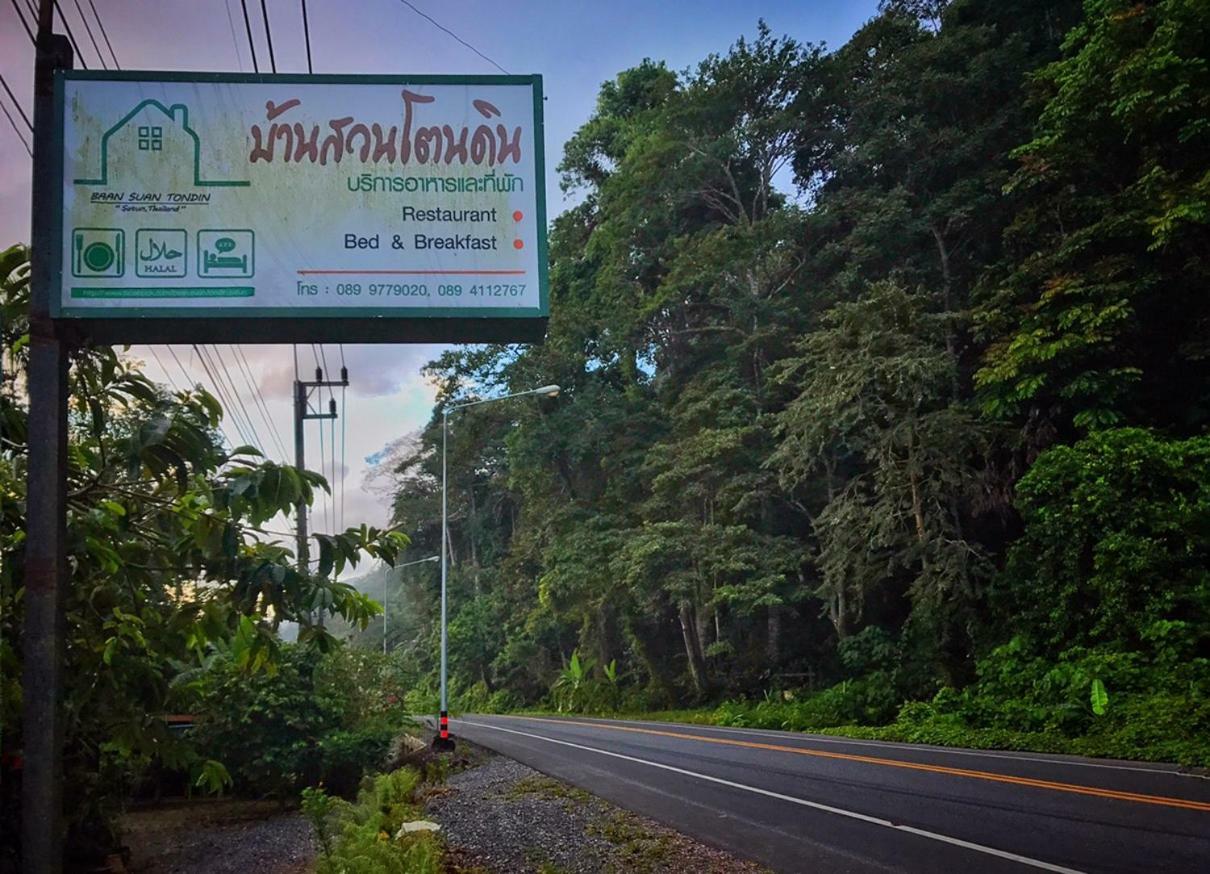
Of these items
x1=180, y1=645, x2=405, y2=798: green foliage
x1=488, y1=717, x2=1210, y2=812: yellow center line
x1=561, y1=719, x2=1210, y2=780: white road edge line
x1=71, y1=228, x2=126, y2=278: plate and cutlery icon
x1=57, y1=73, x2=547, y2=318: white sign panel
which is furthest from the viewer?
x1=180, y1=645, x2=405, y2=798: green foliage

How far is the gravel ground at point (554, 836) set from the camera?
8.45 metres

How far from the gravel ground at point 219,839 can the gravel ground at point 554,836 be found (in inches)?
70.0

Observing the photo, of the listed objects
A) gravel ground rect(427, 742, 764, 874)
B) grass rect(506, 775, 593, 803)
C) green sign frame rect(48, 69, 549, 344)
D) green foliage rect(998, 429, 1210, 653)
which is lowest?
grass rect(506, 775, 593, 803)

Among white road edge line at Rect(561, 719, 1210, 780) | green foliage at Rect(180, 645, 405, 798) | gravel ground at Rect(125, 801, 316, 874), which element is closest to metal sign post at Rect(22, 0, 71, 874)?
gravel ground at Rect(125, 801, 316, 874)

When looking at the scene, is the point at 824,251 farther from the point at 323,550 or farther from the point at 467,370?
the point at 323,550

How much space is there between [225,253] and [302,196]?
24.8 inches

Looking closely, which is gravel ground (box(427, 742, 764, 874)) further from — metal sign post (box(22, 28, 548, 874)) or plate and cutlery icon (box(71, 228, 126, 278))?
plate and cutlery icon (box(71, 228, 126, 278))

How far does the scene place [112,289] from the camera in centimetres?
637

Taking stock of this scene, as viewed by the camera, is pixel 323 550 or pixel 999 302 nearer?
pixel 323 550

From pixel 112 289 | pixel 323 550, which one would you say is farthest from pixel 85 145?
pixel 323 550

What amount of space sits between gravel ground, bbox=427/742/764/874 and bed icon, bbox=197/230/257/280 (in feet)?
16.3

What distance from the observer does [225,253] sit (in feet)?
21.4

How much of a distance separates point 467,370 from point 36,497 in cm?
3448

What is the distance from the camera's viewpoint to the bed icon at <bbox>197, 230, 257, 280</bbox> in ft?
21.3
